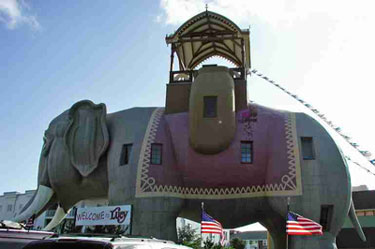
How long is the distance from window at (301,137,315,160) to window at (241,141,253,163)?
6.08ft

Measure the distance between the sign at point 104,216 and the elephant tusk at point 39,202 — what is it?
310cm

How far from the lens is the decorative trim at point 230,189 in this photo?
14883 millimetres

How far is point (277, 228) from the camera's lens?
17234mm

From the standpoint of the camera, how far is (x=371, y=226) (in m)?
30.7

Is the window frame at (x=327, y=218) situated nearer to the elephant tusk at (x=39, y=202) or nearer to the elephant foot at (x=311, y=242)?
the elephant foot at (x=311, y=242)

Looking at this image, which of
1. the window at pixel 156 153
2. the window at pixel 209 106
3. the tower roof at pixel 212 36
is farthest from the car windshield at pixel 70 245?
the tower roof at pixel 212 36

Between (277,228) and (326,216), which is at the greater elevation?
(326,216)

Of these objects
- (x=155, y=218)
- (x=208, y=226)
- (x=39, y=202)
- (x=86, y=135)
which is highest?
(x=86, y=135)

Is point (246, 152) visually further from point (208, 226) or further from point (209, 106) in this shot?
point (208, 226)

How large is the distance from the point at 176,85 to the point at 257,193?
18.1 ft

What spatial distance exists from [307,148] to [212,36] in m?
6.89

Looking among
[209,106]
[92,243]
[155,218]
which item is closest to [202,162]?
[209,106]

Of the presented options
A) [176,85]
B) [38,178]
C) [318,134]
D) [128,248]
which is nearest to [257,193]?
[318,134]

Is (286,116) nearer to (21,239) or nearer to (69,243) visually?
(21,239)
